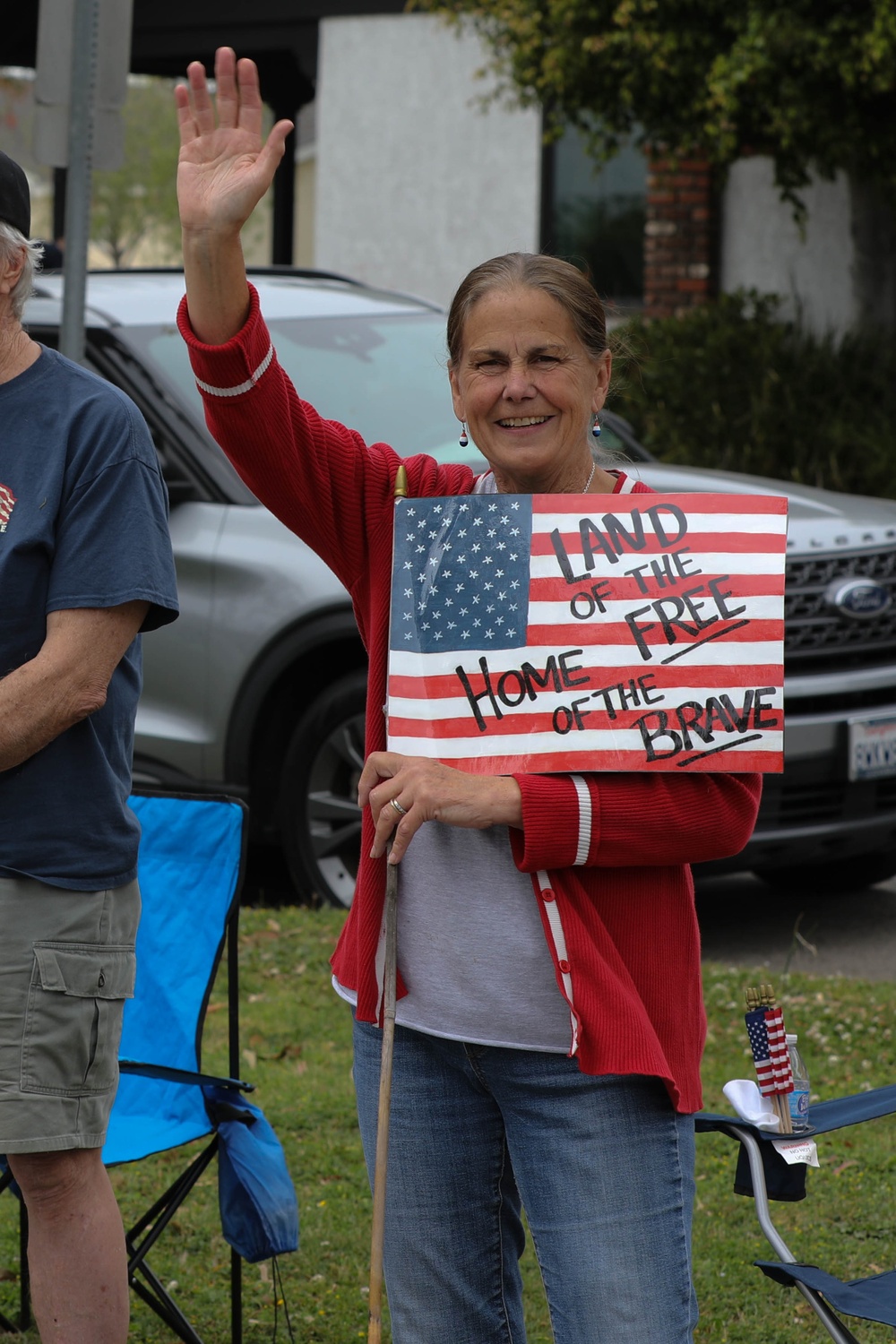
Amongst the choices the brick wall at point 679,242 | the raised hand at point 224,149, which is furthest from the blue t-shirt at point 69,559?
the brick wall at point 679,242

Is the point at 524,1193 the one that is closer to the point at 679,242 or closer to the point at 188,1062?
the point at 188,1062

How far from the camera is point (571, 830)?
2174 millimetres

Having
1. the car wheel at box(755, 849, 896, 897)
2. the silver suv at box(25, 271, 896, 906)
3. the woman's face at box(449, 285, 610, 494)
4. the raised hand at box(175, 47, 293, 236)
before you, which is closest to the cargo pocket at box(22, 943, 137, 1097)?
the woman's face at box(449, 285, 610, 494)

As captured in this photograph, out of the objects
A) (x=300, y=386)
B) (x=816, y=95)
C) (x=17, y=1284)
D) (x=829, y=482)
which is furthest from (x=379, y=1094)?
(x=829, y=482)

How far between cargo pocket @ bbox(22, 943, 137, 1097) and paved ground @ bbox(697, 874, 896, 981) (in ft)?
10.8

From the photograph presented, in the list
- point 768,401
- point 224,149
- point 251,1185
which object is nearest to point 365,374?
point 251,1185

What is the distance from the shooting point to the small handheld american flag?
261 cm

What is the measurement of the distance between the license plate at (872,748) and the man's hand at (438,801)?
12.1 feet

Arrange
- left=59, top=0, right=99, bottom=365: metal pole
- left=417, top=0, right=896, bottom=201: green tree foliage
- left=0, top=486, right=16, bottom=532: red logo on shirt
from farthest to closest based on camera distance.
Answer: left=417, top=0, right=896, bottom=201: green tree foliage, left=59, top=0, right=99, bottom=365: metal pole, left=0, top=486, right=16, bottom=532: red logo on shirt

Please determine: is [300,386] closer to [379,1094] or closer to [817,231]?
[379,1094]

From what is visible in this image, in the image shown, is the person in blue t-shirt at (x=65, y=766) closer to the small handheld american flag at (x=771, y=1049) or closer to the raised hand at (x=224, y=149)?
the raised hand at (x=224, y=149)

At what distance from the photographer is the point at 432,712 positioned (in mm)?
2299

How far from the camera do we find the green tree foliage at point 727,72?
9.98 m

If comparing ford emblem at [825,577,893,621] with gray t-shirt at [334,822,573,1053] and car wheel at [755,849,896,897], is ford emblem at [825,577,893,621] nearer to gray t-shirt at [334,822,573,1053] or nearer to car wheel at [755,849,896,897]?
car wheel at [755,849,896,897]
